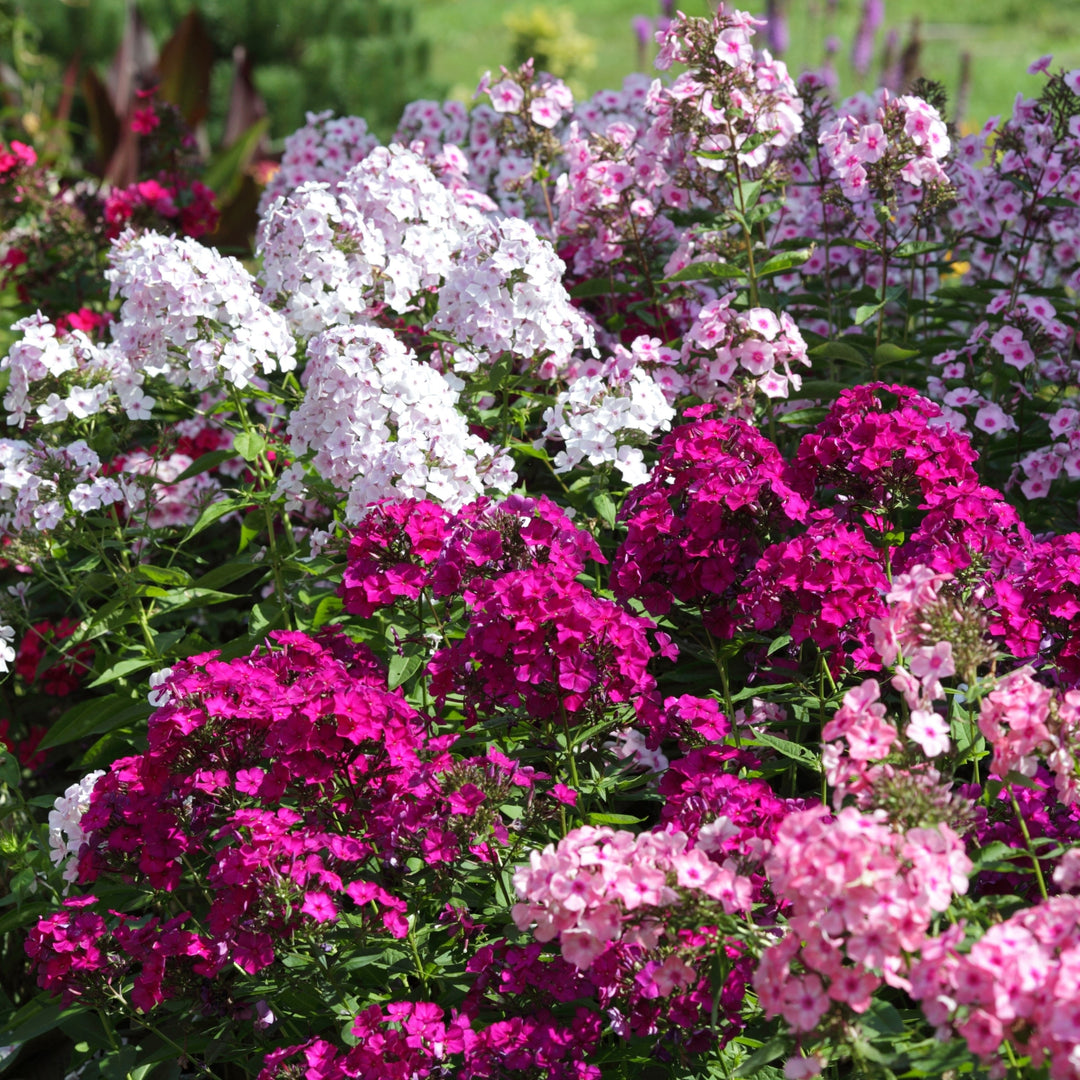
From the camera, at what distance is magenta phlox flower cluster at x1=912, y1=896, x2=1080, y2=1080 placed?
176 cm

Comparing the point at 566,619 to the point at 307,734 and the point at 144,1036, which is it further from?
the point at 144,1036

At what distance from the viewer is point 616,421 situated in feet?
10.4

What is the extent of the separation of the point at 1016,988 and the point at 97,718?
258 centimetres

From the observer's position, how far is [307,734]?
240 cm

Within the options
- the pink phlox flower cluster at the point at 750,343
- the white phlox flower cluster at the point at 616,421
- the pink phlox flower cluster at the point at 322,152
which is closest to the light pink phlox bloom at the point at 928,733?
the white phlox flower cluster at the point at 616,421

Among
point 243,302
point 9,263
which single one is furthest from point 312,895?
point 9,263

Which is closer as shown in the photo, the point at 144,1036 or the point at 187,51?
the point at 144,1036

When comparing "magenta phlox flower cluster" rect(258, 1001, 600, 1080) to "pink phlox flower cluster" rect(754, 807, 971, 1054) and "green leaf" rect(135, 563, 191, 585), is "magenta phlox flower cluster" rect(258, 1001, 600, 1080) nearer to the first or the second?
"pink phlox flower cluster" rect(754, 807, 971, 1054)

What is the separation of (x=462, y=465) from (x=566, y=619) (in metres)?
0.74

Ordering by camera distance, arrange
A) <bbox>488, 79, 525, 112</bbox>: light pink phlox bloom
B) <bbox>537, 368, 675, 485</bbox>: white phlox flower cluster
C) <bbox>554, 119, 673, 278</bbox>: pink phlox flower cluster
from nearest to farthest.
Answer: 1. <bbox>537, 368, 675, 485</bbox>: white phlox flower cluster
2. <bbox>554, 119, 673, 278</bbox>: pink phlox flower cluster
3. <bbox>488, 79, 525, 112</bbox>: light pink phlox bloom

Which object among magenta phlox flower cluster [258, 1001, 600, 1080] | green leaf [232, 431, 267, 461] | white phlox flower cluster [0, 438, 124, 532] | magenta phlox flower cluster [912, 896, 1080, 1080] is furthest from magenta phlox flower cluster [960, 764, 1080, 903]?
white phlox flower cluster [0, 438, 124, 532]

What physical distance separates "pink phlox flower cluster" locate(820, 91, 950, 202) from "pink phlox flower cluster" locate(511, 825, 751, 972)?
7.01 ft

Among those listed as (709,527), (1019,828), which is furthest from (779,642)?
(1019,828)

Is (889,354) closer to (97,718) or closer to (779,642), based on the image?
(779,642)
